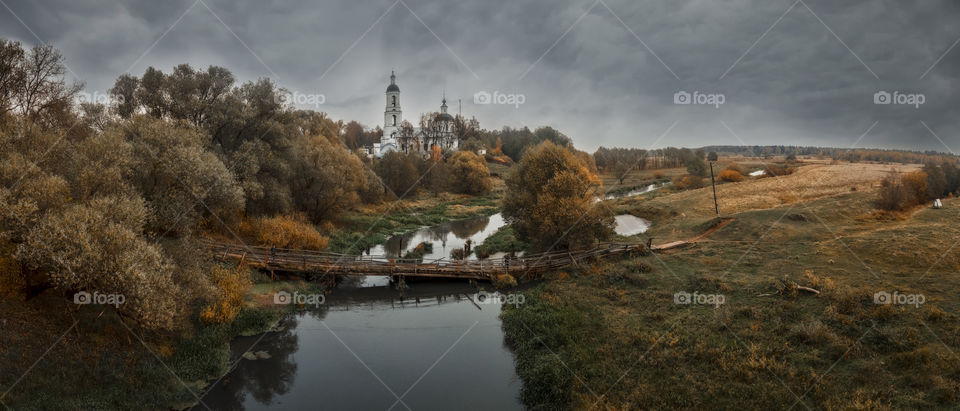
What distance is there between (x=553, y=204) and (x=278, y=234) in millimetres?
A: 19771

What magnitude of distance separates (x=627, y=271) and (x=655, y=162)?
118 m

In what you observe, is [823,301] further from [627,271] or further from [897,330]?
[627,271]

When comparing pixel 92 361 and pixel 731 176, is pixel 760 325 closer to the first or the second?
pixel 92 361

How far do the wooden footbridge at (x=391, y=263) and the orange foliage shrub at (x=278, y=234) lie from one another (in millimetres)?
1542

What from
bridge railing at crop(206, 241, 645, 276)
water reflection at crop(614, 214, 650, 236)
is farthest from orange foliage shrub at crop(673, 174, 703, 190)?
bridge railing at crop(206, 241, 645, 276)

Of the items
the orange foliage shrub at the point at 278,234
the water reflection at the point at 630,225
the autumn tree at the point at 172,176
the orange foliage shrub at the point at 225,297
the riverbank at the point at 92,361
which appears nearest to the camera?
the riverbank at the point at 92,361

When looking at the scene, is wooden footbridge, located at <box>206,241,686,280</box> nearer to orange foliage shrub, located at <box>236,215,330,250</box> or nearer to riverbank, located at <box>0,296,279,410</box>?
orange foliage shrub, located at <box>236,215,330,250</box>

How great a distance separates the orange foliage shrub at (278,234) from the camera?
32.0m

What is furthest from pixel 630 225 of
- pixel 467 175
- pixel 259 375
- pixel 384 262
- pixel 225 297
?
pixel 259 375

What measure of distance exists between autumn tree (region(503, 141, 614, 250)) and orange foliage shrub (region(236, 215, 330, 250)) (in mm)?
14821

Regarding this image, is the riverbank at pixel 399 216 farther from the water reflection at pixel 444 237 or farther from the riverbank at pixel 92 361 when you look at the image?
the riverbank at pixel 92 361

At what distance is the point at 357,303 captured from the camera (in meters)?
26.8

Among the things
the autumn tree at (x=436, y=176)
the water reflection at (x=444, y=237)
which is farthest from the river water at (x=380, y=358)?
the autumn tree at (x=436, y=176)

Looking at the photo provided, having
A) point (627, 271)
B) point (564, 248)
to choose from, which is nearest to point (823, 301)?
point (627, 271)
